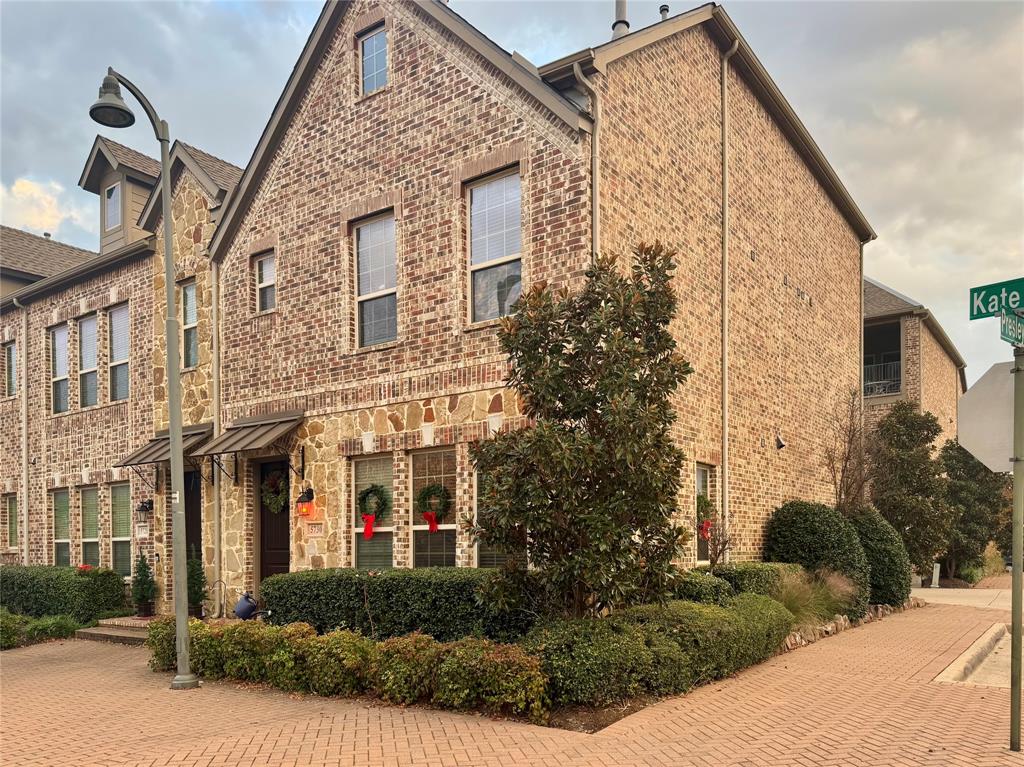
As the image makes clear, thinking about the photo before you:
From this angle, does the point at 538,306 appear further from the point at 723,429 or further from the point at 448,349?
the point at 723,429

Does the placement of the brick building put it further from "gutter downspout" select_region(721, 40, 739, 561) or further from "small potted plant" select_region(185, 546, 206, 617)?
"small potted plant" select_region(185, 546, 206, 617)

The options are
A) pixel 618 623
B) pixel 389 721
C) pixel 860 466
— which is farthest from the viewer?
pixel 860 466

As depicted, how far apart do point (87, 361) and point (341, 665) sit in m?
13.2

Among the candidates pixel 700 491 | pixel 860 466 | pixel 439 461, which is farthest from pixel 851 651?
pixel 860 466

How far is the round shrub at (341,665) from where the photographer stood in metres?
8.71

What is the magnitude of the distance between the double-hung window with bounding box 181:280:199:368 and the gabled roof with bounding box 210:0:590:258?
57.2 inches

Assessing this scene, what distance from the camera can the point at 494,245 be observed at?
1151 cm

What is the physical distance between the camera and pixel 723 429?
1341 centimetres

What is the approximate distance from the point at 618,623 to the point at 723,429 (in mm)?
5771

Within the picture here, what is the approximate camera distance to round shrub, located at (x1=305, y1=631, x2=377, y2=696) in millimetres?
8711

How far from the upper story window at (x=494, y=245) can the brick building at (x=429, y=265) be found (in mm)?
34

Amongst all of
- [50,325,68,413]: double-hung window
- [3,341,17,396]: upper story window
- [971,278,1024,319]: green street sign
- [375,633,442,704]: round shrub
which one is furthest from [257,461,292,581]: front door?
[971,278,1024,319]: green street sign

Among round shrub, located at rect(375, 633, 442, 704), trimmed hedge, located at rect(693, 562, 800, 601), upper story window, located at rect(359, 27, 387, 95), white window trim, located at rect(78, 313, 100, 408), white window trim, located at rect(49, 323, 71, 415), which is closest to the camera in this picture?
round shrub, located at rect(375, 633, 442, 704)

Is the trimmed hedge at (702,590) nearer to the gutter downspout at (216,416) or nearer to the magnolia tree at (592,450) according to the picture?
the magnolia tree at (592,450)
